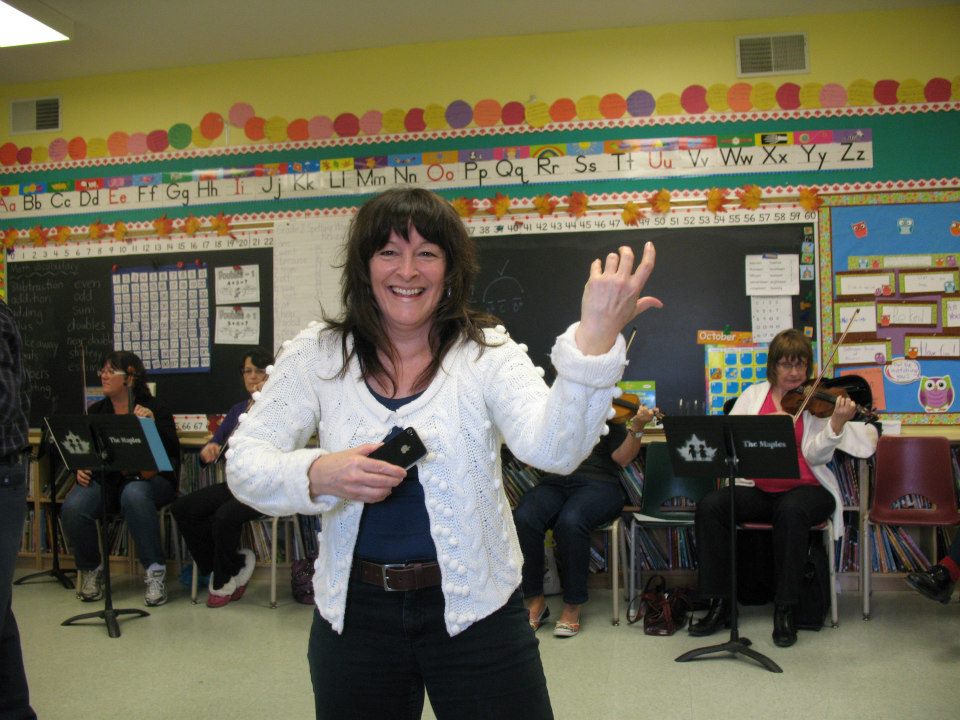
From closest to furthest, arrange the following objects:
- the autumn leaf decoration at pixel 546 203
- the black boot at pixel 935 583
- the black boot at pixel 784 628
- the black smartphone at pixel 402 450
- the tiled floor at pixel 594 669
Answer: the black smartphone at pixel 402 450 < the tiled floor at pixel 594 669 < the black boot at pixel 784 628 < the black boot at pixel 935 583 < the autumn leaf decoration at pixel 546 203

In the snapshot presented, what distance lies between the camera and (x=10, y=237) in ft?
16.7

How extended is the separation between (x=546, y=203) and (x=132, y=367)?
7.81 feet

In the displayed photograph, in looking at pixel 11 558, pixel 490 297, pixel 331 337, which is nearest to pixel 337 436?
pixel 331 337

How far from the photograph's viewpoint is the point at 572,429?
1.09m

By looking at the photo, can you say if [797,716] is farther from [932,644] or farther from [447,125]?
[447,125]

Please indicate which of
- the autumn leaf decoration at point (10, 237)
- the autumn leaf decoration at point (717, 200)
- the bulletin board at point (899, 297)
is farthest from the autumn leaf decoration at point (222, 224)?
the bulletin board at point (899, 297)

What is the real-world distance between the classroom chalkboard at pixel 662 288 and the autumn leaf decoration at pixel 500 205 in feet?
0.46

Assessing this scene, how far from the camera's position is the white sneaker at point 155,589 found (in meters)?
4.02

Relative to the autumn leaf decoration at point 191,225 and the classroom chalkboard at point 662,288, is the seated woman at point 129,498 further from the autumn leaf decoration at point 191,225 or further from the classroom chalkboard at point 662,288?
the classroom chalkboard at point 662,288

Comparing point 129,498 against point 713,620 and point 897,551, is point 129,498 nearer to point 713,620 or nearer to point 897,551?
point 713,620

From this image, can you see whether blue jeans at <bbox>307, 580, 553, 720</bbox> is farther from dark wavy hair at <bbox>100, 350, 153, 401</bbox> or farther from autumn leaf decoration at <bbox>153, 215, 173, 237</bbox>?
autumn leaf decoration at <bbox>153, 215, 173, 237</bbox>

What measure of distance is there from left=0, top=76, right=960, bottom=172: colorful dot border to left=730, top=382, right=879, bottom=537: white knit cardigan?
1549 mm

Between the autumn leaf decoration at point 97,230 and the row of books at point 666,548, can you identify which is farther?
the autumn leaf decoration at point 97,230

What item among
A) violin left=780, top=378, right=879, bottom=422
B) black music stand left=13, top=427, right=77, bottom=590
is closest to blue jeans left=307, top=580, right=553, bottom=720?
violin left=780, top=378, right=879, bottom=422
